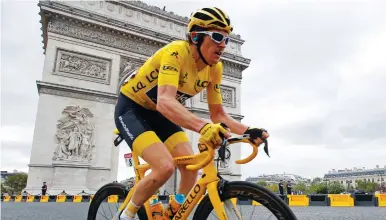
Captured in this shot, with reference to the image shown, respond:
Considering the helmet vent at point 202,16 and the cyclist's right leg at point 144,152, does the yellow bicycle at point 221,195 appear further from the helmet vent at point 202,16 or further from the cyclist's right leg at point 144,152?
the helmet vent at point 202,16

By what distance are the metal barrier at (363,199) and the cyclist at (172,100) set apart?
313 inches

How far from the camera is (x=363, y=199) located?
28.9 ft

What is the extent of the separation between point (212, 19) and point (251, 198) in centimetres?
115

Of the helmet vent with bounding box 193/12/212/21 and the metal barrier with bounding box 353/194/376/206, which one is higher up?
the helmet vent with bounding box 193/12/212/21

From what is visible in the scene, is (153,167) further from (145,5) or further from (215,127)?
(145,5)

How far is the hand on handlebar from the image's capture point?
1664mm

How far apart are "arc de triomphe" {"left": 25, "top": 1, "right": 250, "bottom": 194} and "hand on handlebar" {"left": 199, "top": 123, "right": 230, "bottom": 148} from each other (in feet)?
43.1

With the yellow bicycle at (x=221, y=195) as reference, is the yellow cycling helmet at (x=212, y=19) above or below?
above

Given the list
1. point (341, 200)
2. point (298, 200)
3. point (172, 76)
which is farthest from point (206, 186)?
point (298, 200)

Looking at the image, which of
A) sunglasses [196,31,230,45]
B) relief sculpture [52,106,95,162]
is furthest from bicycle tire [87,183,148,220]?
relief sculpture [52,106,95,162]

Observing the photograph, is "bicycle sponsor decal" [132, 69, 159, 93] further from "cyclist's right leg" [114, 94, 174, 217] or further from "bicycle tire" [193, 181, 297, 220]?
"bicycle tire" [193, 181, 297, 220]

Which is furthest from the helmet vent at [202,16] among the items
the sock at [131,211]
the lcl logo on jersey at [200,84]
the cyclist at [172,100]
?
the sock at [131,211]

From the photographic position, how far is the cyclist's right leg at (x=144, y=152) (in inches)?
79.1

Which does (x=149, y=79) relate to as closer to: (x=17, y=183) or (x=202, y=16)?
(x=202, y=16)
